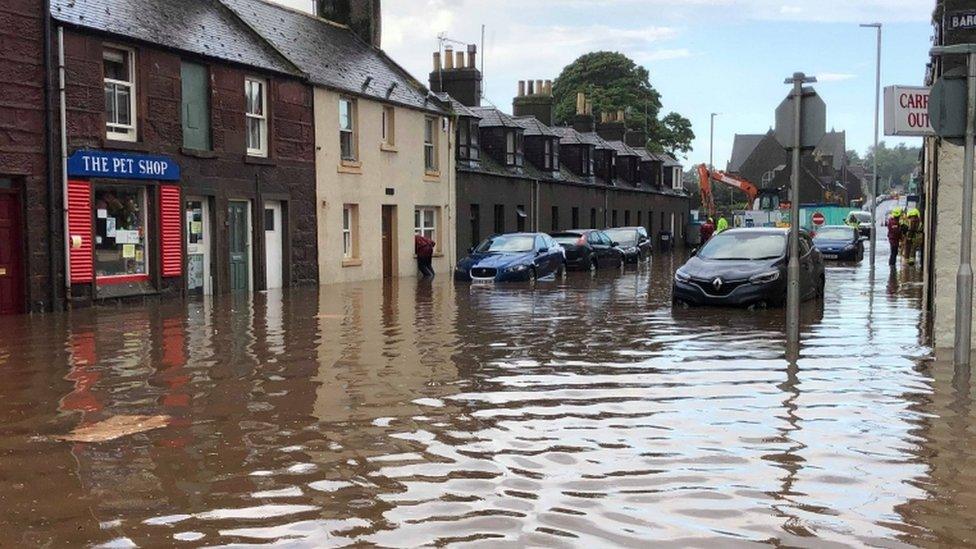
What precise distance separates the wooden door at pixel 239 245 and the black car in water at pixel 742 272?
36.2 feet

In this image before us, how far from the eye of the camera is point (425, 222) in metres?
34.2

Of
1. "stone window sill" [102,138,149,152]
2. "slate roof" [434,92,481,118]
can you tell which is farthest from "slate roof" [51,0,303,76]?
"slate roof" [434,92,481,118]

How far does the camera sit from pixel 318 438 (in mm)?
7199

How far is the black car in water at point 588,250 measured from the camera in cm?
3325

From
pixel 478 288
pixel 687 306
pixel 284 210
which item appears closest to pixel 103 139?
pixel 284 210

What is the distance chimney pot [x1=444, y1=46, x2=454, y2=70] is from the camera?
141 ft

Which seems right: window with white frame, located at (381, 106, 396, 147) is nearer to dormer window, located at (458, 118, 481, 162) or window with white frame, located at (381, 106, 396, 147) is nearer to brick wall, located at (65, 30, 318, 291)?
brick wall, located at (65, 30, 318, 291)

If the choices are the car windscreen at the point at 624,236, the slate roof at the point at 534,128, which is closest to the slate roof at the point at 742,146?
the slate roof at the point at 534,128

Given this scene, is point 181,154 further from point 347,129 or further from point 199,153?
point 347,129

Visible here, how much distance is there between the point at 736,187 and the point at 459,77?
133 ft

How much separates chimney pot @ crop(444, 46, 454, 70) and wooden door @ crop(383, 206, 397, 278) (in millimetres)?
13811

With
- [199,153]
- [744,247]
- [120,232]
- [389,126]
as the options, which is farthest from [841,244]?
[120,232]

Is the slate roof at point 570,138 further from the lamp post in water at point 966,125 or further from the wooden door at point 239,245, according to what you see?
the lamp post in water at point 966,125

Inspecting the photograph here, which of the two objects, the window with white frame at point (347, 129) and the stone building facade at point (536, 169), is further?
the stone building facade at point (536, 169)
